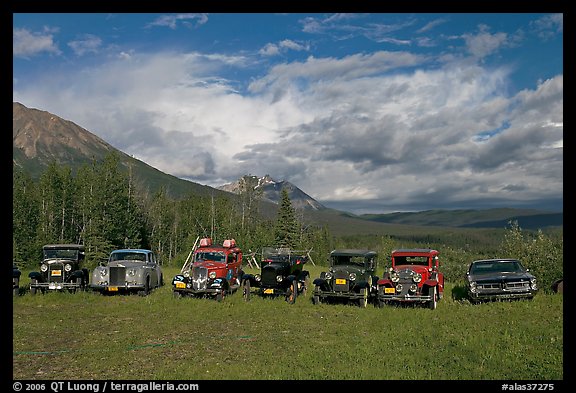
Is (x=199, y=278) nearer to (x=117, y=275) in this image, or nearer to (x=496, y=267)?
(x=117, y=275)

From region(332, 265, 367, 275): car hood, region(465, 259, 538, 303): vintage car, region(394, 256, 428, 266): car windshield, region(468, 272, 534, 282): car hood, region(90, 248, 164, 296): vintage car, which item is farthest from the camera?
region(90, 248, 164, 296): vintage car

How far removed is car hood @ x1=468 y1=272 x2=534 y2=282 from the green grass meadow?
88 cm

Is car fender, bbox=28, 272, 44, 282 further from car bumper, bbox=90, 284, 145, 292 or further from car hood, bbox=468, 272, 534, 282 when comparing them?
car hood, bbox=468, 272, 534, 282

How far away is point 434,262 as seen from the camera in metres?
17.6

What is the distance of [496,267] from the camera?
17.5 m

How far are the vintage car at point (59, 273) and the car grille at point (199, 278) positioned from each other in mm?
4993

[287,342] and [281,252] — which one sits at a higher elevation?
[281,252]

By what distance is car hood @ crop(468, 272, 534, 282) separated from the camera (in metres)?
16.1

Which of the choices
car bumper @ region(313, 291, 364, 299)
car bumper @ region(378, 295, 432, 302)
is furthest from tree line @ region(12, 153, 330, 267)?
car bumper @ region(378, 295, 432, 302)

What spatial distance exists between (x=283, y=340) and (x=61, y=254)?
41.9 feet

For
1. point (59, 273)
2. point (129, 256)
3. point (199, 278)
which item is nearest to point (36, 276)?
point (59, 273)
